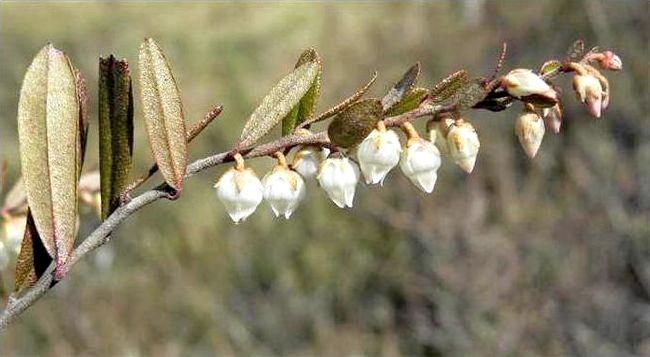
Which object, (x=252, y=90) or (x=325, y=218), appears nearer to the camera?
(x=325, y=218)

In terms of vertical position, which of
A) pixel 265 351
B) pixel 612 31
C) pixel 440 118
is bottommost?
pixel 265 351

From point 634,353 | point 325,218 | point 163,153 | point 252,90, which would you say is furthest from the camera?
point 252,90

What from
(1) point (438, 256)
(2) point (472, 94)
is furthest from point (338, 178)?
(1) point (438, 256)

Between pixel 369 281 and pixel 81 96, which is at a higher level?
pixel 81 96

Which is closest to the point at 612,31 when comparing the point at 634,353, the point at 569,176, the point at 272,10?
the point at 569,176

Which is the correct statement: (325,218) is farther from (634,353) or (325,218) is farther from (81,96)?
(81,96)

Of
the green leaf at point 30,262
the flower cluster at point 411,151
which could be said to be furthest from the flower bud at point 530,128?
the green leaf at point 30,262

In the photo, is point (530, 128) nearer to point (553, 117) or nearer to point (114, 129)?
point (553, 117)
